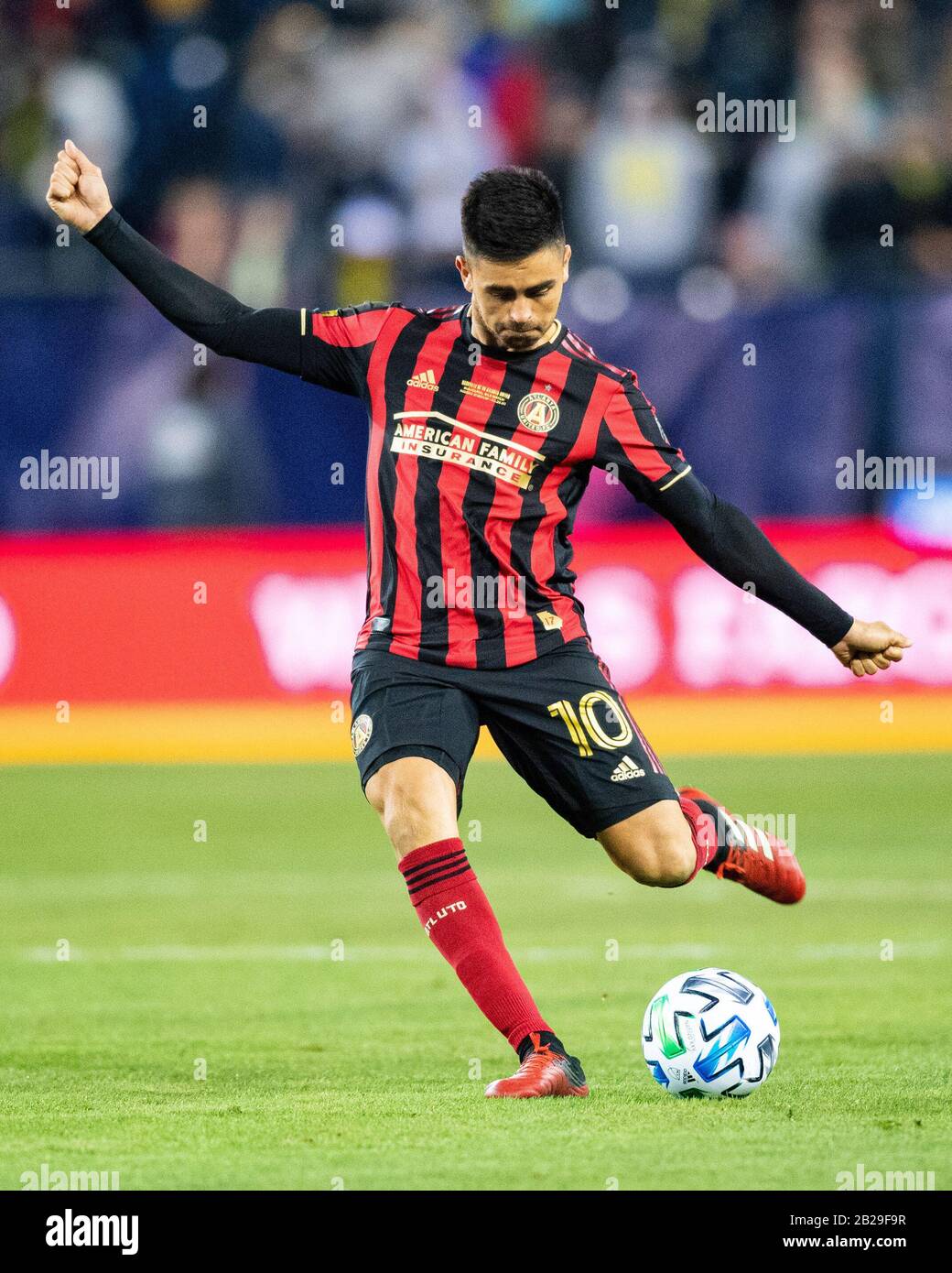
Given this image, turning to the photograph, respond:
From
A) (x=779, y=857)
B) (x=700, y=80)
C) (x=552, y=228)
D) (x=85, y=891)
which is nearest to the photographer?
→ (x=552, y=228)

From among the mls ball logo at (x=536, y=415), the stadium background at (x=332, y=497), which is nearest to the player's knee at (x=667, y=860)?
the mls ball logo at (x=536, y=415)

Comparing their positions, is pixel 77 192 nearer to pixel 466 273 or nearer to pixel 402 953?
pixel 466 273

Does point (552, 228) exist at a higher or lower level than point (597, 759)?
higher

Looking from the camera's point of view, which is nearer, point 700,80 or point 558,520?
point 558,520

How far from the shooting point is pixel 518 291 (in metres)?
5.80

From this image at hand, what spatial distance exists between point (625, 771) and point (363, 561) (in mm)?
6921

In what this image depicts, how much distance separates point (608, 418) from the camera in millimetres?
6094

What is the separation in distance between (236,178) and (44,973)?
8.05 metres

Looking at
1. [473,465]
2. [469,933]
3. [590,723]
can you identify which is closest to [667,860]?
[590,723]

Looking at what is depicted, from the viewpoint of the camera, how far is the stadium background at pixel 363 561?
6918 mm

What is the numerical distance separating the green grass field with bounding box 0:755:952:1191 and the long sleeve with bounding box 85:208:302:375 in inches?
78.0

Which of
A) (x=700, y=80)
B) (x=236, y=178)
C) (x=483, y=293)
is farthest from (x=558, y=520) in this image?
(x=700, y=80)

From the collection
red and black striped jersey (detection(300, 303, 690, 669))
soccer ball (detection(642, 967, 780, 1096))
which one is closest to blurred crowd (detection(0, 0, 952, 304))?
red and black striped jersey (detection(300, 303, 690, 669))

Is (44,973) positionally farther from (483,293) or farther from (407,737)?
(483,293)
